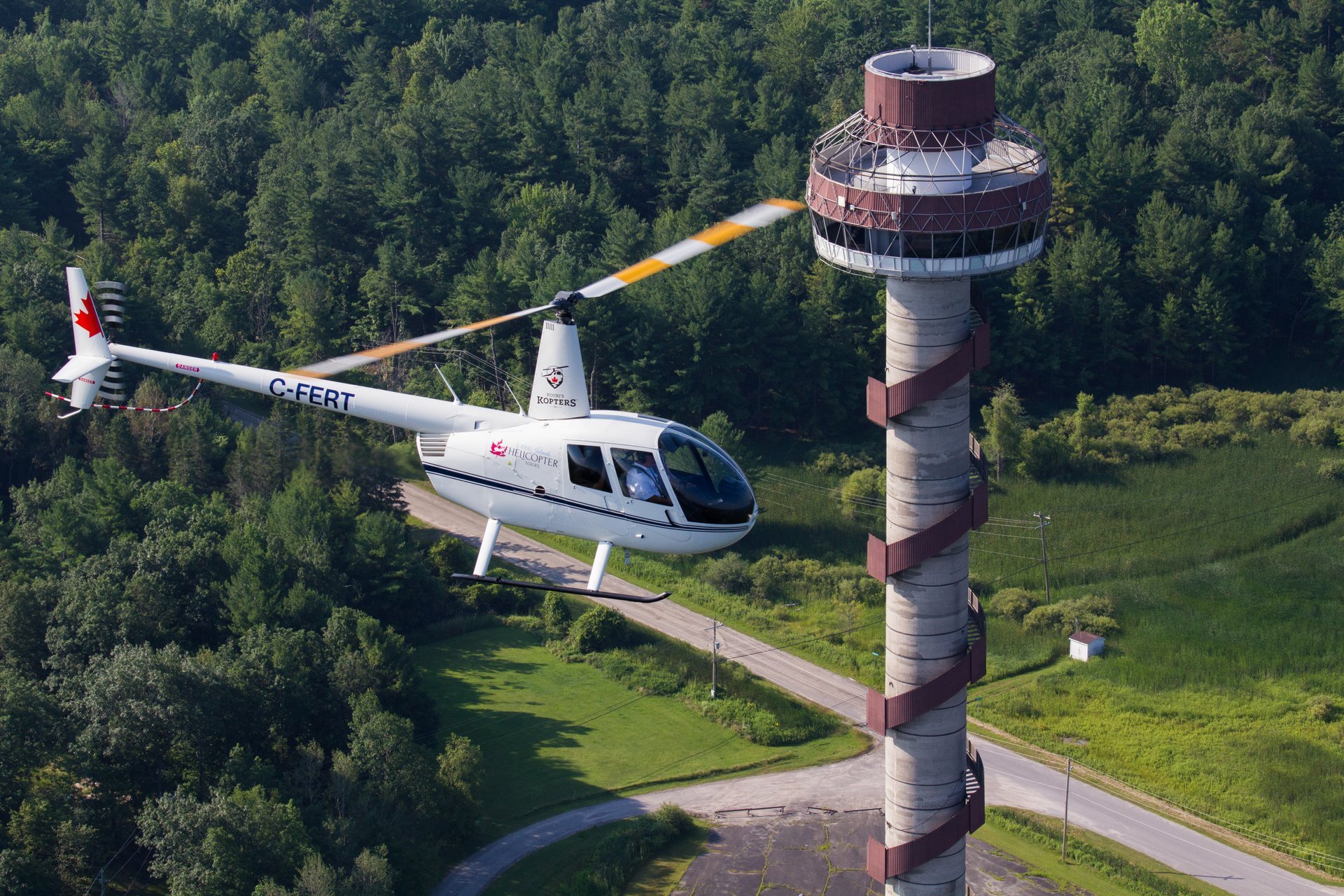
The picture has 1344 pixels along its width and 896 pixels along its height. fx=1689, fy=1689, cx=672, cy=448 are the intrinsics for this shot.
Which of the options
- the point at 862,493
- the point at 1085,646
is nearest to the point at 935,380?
the point at 1085,646

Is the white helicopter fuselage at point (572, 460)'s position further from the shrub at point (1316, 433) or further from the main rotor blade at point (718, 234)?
the shrub at point (1316, 433)

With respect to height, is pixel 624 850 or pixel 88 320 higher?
pixel 88 320

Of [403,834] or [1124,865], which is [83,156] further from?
[1124,865]

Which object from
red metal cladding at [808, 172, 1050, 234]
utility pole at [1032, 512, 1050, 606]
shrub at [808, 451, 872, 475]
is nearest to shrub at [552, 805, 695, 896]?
utility pole at [1032, 512, 1050, 606]

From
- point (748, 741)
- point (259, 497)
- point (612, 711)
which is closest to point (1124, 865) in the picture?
point (748, 741)

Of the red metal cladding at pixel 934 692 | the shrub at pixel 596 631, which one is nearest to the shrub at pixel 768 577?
the shrub at pixel 596 631

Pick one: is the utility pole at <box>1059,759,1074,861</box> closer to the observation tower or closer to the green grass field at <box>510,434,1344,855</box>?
the green grass field at <box>510,434,1344,855</box>

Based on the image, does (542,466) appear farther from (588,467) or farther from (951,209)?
(951,209)
